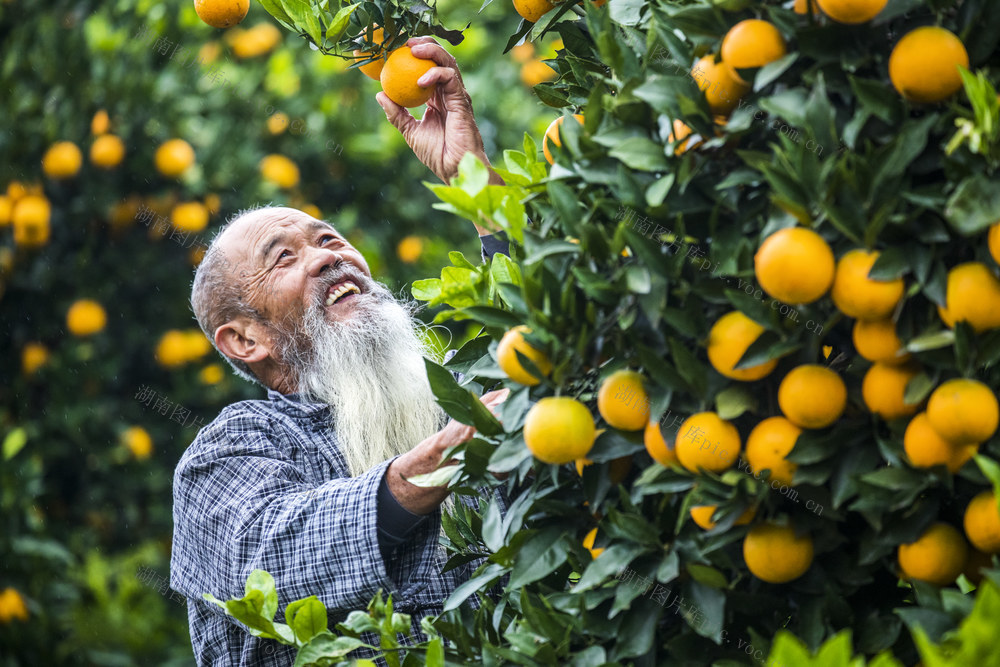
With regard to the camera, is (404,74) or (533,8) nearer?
(533,8)

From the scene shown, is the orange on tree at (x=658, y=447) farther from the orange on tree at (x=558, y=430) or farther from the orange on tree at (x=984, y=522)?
the orange on tree at (x=984, y=522)

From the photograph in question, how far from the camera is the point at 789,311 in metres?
1.02

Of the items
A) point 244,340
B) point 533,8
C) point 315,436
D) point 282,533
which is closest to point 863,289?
point 533,8

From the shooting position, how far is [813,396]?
0.95 m

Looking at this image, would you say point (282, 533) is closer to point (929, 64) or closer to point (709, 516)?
point (709, 516)

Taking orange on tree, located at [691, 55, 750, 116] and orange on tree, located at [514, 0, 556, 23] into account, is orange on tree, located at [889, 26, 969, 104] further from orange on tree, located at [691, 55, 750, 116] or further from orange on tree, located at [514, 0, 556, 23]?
orange on tree, located at [514, 0, 556, 23]

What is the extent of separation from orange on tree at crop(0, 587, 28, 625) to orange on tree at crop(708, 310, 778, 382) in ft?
9.60

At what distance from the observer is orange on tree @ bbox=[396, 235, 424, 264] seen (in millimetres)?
3758

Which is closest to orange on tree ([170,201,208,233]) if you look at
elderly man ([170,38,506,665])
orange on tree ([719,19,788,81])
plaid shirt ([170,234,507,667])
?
elderly man ([170,38,506,665])

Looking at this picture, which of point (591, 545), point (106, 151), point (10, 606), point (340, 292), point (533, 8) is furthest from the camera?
point (106, 151)

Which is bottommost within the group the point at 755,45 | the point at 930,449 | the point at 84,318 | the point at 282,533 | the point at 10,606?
the point at 10,606

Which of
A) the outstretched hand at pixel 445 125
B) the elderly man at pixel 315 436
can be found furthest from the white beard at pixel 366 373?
the outstretched hand at pixel 445 125

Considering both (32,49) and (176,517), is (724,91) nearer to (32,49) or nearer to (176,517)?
(176,517)

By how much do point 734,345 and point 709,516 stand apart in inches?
6.7
